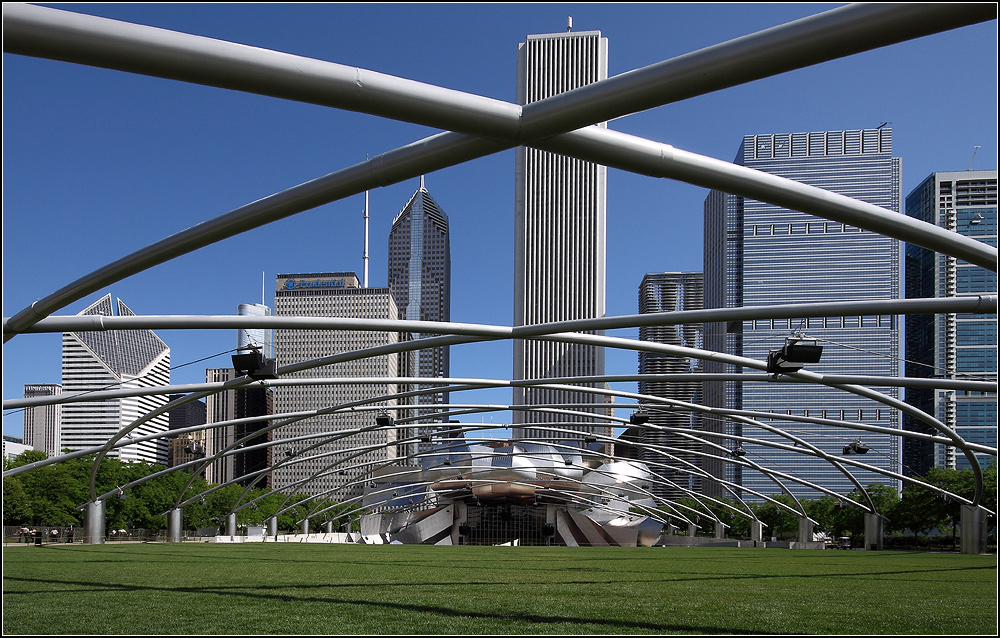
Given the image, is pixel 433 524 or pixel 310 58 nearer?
pixel 310 58

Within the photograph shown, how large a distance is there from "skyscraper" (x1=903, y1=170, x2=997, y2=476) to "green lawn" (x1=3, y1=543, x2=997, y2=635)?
95.2m

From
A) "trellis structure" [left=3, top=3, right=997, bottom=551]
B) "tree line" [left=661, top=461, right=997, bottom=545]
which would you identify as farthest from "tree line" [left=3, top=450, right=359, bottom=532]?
"trellis structure" [left=3, top=3, right=997, bottom=551]

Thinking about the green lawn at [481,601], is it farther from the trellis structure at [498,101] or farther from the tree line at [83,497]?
the tree line at [83,497]

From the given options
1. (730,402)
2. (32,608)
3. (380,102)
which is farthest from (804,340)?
(730,402)

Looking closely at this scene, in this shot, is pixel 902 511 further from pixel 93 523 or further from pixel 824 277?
pixel 824 277

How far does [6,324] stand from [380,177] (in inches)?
445

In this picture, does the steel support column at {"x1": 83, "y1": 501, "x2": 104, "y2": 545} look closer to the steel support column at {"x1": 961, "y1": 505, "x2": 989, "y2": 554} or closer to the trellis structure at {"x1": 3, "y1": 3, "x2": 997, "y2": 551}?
the trellis structure at {"x1": 3, "y1": 3, "x2": 997, "y2": 551}

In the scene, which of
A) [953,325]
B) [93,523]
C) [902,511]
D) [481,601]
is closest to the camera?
[481,601]

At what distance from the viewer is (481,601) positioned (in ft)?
43.4

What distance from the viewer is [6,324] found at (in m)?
15.0

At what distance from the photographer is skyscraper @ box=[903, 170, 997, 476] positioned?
109188 millimetres

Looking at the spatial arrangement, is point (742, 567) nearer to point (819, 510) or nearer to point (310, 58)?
point (310, 58)

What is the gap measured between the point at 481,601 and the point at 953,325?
12102 cm

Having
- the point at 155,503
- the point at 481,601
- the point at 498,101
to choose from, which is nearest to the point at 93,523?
the point at 481,601
